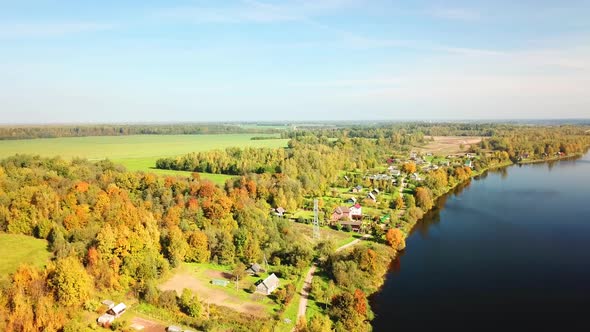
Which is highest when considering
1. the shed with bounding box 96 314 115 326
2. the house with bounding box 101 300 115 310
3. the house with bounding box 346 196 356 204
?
the house with bounding box 346 196 356 204

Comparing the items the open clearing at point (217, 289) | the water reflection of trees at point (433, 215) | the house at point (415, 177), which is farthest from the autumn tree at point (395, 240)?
the house at point (415, 177)

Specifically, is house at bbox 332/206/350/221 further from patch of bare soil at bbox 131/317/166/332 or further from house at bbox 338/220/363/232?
patch of bare soil at bbox 131/317/166/332

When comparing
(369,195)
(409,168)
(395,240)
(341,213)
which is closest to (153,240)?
(395,240)

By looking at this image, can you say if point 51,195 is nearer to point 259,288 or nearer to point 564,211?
point 259,288

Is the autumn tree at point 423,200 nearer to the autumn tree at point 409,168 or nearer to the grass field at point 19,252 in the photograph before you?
the autumn tree at point 409,168

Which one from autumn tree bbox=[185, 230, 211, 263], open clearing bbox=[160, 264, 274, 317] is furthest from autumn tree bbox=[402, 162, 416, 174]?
open clearing bbox=[160, 264, 274, 317]

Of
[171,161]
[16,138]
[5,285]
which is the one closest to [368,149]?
[171,161]
